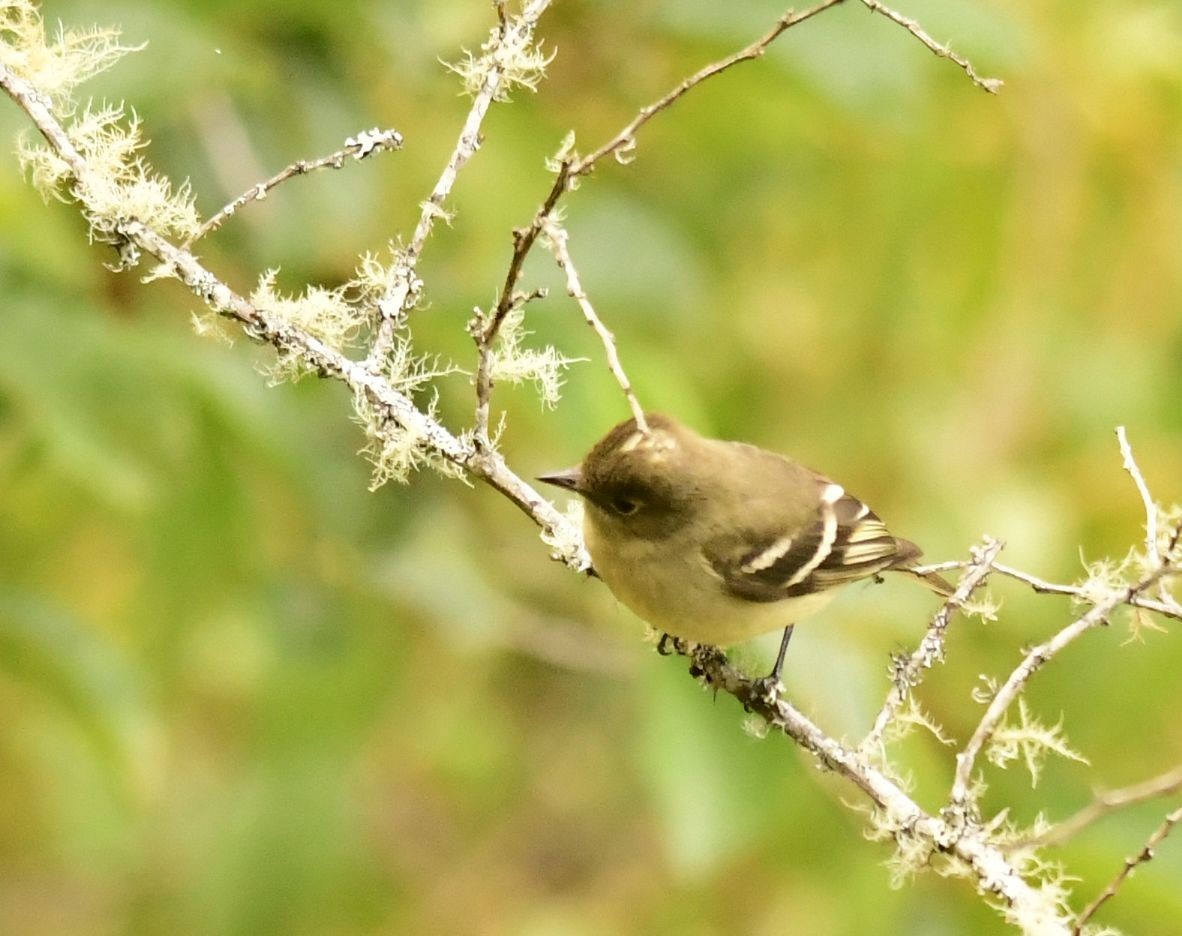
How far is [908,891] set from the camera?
11.4ft

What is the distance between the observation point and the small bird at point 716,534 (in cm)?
304

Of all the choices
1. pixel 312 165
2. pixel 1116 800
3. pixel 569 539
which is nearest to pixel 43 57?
pixel 312 165

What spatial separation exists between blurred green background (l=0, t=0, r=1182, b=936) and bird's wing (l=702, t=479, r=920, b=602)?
142 millimetres

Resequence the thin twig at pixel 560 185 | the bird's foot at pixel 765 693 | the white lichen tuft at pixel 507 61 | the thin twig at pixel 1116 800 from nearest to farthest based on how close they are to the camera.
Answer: the thin twig at pixel 1116 800 → the thin twig at pixel 560 185 → the white lichen tuft at pixel 507 61 → the bird's foot at pixel 765 693

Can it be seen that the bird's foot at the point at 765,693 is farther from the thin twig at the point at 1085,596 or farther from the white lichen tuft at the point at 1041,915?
the white lichen tuft at the point at 1041,915

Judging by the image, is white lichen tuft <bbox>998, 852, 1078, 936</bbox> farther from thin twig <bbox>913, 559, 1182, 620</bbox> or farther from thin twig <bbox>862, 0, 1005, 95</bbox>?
thin twig <bbox>862, 0, 1005, 95</bbox>

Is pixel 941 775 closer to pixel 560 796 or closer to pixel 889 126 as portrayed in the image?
pixel 889 126

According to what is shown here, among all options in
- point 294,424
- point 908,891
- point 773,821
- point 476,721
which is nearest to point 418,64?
point 294,424

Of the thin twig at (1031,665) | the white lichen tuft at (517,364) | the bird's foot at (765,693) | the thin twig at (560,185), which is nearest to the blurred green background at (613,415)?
the bird's foot at (765,693)

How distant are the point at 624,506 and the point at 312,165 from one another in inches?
49.8

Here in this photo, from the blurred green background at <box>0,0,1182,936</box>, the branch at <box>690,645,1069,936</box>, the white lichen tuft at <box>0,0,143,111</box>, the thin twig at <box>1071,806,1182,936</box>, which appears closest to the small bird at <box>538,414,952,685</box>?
the blurred green background at <box>0,0,1182,936</box>

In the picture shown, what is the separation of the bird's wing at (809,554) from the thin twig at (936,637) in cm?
85

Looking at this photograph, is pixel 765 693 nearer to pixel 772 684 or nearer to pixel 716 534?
pixel 772 684

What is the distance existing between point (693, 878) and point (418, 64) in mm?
2091
